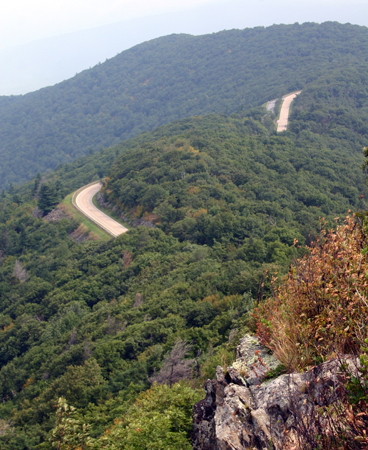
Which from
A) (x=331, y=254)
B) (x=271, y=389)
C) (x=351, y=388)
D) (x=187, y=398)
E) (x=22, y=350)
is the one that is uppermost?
(x=331, y=254)

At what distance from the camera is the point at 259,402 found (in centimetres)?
618

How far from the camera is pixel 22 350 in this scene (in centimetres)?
3559

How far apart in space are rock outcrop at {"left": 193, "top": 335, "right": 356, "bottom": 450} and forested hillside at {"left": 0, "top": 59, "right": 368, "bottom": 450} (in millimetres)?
1620

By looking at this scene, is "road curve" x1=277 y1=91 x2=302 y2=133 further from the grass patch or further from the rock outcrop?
the rock outcrop

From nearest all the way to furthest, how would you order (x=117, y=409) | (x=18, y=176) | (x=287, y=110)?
1. (x=117, y=409)
2. (x=287, y=110)
3. (x=18, y=176)

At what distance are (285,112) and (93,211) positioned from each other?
270ft

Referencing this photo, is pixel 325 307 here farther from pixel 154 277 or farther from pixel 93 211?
pixel 93 211

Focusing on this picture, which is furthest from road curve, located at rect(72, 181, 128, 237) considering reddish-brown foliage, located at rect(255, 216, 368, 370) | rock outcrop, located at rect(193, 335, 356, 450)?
reddish-brown foliage, located at rect(255, 216, 368, 370)

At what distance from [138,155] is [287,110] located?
68.2 m

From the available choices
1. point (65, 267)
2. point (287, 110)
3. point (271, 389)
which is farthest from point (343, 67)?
point (271, 389)

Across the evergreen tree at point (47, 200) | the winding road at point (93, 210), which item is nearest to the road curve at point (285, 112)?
the winding road at point (93, 210)

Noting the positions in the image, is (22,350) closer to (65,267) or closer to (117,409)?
(65,267)

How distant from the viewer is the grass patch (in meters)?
52.1

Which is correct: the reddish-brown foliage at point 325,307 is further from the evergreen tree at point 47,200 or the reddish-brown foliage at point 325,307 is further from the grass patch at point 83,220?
the evergreen tree at point 47,200
